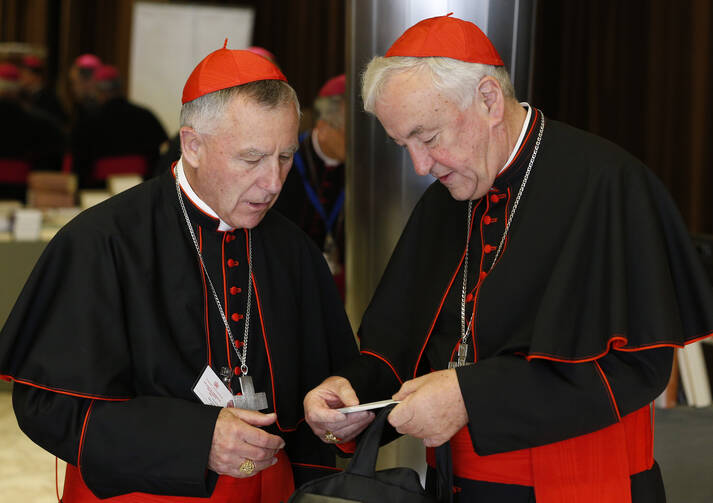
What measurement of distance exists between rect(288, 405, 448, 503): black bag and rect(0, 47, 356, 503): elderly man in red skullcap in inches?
7.6

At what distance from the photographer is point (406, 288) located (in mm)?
2096

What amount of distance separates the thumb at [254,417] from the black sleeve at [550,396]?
41cm

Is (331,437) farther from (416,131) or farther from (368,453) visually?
(416,131)

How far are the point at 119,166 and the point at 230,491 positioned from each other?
5956mm

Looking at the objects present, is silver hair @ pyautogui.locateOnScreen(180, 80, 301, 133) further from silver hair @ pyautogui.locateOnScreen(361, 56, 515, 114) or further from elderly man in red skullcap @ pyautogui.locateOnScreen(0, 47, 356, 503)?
silver hair @ pyautogui.locateOnScreen(361, 56, 515, 114)

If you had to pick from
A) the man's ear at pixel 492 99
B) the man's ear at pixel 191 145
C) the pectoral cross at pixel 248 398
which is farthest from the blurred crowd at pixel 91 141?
the man's ear at pixel 492 99

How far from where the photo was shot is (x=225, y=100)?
6.03 ft

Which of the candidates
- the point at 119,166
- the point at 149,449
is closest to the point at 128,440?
the point at 149,449

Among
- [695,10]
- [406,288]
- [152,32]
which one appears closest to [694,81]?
[695,10]

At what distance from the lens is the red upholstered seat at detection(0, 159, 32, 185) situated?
7.34 meters

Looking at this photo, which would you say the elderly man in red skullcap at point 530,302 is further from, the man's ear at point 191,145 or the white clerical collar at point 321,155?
the white clerical collar at point 321,155

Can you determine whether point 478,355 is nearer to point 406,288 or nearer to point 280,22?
point 406,288

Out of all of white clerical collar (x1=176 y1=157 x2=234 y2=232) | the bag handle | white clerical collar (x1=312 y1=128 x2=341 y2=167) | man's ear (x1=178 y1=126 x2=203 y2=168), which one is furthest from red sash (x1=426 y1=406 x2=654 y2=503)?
white clerical collar (x1=312 y1=128 x2=341 y2=167)

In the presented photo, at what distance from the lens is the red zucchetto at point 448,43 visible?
1.77 metres
